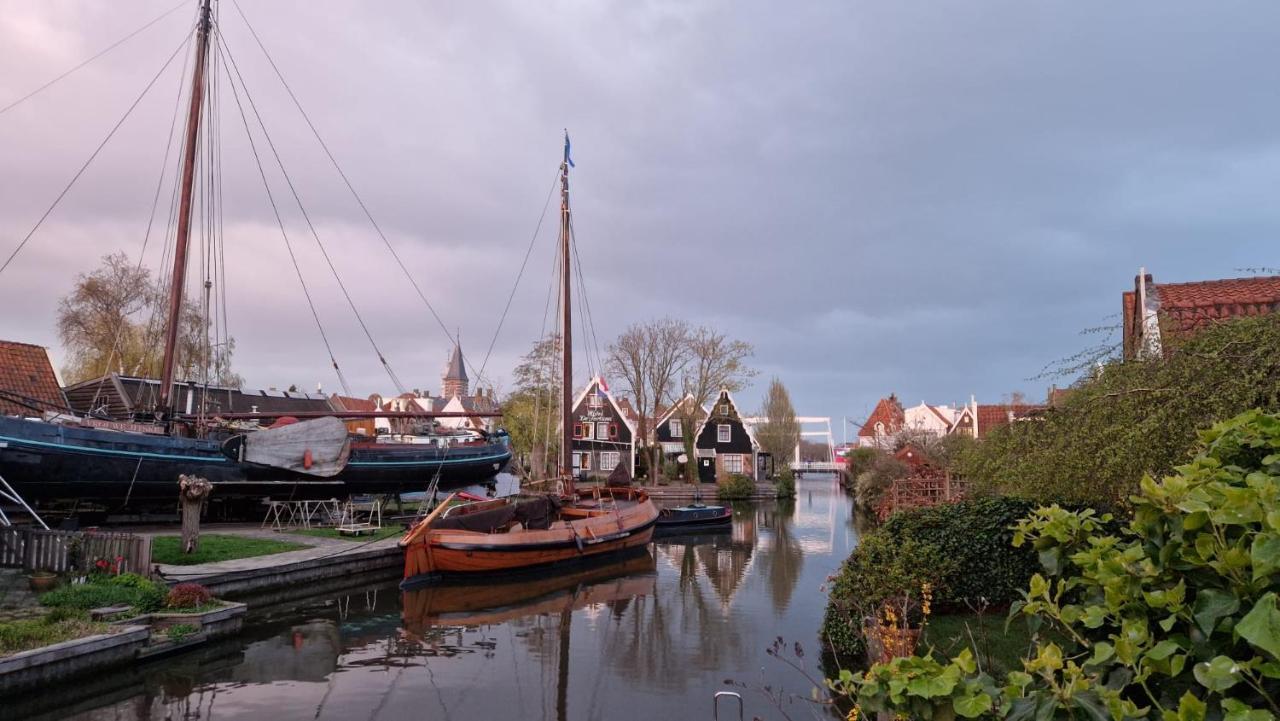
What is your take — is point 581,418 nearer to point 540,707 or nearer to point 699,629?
point 699,629

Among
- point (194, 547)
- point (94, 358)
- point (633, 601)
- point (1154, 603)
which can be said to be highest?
point (94, 358)

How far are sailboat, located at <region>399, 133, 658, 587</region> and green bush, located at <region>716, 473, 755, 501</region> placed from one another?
74.6 feet

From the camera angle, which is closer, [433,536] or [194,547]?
[194,547]

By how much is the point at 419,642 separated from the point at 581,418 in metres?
43.2

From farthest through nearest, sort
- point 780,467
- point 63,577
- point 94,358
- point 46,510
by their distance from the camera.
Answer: point 780,467, point 94,358, point 46,510, point 63,577

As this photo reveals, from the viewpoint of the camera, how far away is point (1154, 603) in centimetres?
226

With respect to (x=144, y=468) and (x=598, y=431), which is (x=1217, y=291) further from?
(x=598, y=431)

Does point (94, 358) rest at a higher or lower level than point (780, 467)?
higher

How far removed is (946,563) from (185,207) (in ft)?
80.5

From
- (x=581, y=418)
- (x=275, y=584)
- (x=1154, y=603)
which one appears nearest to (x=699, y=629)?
(x=275, y=584)

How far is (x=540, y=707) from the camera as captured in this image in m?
10.6

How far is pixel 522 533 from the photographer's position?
821 inches

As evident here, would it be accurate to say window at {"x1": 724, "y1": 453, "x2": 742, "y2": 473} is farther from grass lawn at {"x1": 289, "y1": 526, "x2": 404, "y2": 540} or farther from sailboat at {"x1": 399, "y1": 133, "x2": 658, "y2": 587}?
grass lawn at {"x1": 289, "y1": 526, "x2": 404, "y2": 540}

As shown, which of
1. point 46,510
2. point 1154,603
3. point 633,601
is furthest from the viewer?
point 46,510
